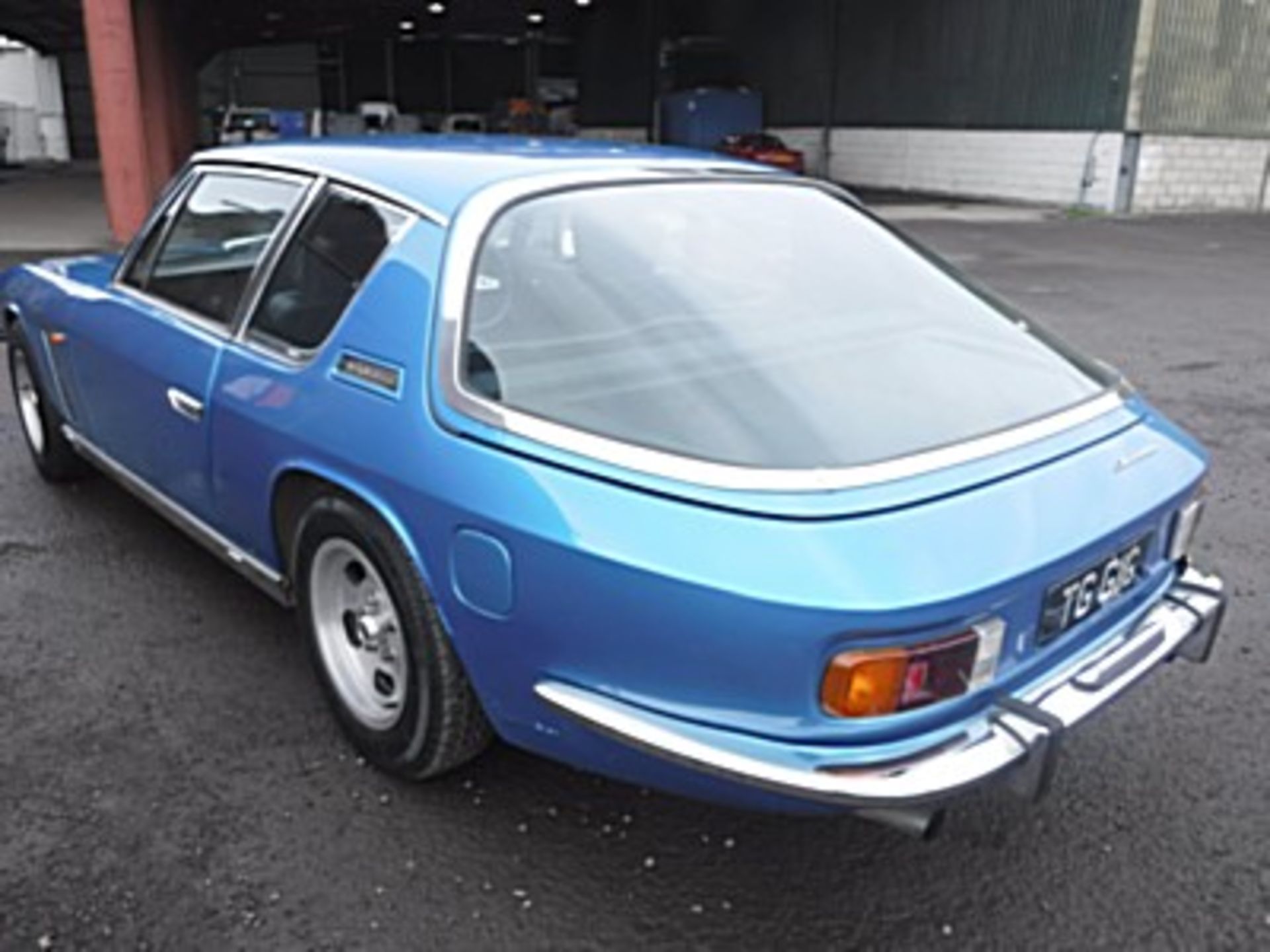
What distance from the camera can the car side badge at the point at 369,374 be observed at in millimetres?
2373

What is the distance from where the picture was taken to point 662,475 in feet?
6.59

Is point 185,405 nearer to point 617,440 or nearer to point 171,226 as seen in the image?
point 171,226

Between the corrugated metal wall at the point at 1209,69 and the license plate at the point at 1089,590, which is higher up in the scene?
the corrugated metal wall at the point at 1209,69

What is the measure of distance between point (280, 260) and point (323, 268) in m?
0.22

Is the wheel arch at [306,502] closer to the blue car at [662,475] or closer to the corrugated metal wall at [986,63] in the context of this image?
the blue car at [662,475]

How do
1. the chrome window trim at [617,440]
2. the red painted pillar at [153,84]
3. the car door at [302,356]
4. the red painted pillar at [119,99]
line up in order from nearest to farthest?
the chrome window trim at [617,440], the car door at [302,356], the red painted pillar at [119,99], the red painted pillar at [153,84]

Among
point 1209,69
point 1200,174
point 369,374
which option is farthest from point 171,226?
point 1209,69

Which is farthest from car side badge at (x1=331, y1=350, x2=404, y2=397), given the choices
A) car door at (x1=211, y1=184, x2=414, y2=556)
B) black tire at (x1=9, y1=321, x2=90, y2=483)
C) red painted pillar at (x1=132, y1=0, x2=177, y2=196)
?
red painted pillar at (x1=132, y1=0, x2=177, y2=196)

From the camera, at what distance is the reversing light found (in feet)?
6.07

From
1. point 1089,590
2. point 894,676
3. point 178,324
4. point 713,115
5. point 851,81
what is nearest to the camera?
point 894,676

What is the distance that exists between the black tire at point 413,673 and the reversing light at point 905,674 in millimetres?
867

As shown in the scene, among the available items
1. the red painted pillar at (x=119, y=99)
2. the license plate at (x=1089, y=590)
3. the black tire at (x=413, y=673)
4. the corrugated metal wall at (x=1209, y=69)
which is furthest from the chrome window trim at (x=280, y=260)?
the corrugated metal wall at (x=1209, y=69)

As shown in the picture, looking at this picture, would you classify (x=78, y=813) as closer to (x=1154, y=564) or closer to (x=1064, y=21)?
(x=1154, y=564)

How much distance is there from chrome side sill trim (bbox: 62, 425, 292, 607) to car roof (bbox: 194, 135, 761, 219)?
1064 millimetres
